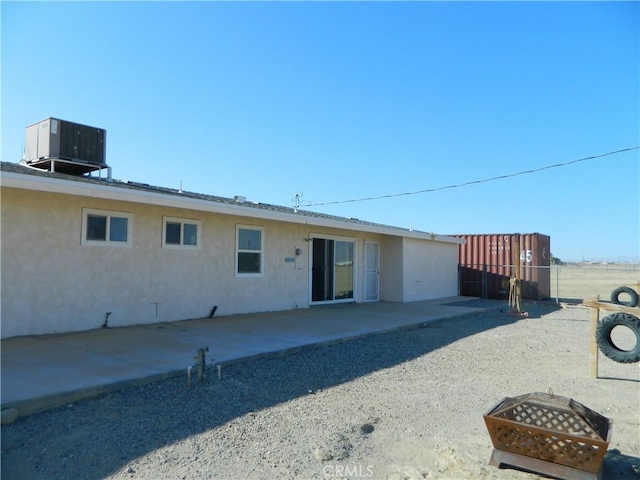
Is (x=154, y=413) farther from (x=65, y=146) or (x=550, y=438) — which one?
(x=65, y=146)

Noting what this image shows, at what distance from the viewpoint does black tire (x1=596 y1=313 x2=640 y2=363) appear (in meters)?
6.48

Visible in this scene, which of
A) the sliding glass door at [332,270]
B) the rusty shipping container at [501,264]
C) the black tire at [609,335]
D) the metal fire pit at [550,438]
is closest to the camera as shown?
the metal fire pit at [550,438]

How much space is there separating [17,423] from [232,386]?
2215 mm

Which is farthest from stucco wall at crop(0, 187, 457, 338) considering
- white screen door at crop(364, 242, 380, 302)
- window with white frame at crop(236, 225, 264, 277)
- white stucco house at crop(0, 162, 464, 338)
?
white screen door at crop(364, 242, 380, 302)

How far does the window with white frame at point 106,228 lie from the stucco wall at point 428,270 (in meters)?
9.98

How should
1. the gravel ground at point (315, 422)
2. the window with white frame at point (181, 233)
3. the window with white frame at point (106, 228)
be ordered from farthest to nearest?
1. the window with white frame at point (181, 233)
2. the window with white frame at point (106, 228)
3. the gravel ground at point (315, 422)

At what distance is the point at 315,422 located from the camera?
4.66 meters

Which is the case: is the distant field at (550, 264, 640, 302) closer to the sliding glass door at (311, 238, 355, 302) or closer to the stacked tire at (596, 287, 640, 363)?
the stacked tire at (596, 287, 640, 363)

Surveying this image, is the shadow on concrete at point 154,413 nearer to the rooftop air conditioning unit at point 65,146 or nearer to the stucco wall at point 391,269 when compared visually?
the rooftop air conditioning unit at point 65,146

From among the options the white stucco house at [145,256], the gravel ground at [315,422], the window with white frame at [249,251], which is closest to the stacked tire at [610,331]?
the gravel ground at [315,422]

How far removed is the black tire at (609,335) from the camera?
6.48 metres

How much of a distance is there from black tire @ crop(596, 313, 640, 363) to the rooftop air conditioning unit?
10402mm

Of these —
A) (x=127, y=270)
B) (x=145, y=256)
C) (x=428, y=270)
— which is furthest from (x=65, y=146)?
(x=428, y=270)

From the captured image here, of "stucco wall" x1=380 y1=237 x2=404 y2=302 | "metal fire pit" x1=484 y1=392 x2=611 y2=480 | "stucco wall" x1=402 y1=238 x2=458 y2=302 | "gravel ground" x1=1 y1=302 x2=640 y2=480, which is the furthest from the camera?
"stucco wall" x1=402 y1=238 x2=458 y2=302
